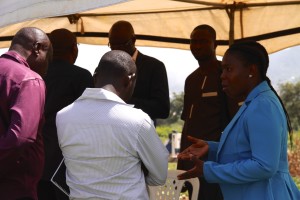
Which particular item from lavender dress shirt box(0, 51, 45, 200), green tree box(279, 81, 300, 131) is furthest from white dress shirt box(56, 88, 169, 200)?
green tree box(279, 81, 300, 131)

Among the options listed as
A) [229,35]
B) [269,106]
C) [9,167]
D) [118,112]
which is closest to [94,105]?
[118,112]

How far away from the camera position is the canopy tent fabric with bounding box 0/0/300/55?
6359 millimetres

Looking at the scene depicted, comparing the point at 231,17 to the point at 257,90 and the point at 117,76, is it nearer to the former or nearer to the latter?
the point at 257,90

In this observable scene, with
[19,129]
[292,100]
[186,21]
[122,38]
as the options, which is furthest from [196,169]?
[292,100]

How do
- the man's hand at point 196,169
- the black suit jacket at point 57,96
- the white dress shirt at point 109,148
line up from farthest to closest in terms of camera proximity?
the black suit jacket at point 57,96 < the man's hand at point 196,169 < the white dress shirt at point 109,148

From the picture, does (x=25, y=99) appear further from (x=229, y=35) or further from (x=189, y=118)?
(x=229, y=35)

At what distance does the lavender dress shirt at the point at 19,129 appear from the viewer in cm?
346

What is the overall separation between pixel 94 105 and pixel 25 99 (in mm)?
371

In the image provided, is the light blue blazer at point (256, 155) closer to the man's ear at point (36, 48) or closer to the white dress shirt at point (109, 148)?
the white dress shirt at point (109, 148)

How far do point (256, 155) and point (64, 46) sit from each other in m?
2.06

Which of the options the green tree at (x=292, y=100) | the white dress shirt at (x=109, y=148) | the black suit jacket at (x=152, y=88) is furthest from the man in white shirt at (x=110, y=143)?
the green tree at (x=292, y=100)

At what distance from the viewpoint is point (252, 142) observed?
3.46m

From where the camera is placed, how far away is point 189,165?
5.68 meters

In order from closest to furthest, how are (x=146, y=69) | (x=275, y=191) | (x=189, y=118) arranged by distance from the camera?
(x=275, y=191) < (x=146, y=69) < (x=189, y=118)
